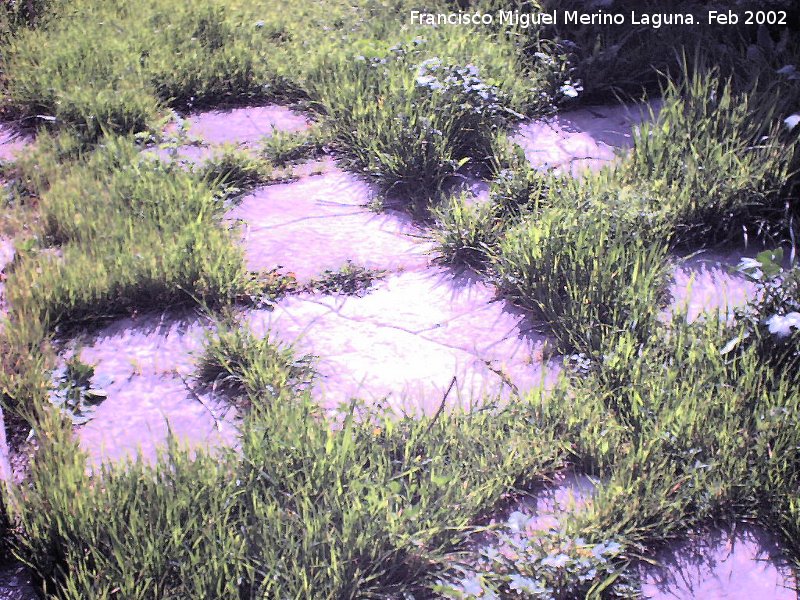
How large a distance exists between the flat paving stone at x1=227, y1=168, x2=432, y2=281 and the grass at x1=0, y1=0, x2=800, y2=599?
4.2 inches

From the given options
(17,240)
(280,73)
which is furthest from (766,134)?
(17,240)

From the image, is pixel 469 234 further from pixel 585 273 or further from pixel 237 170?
pixel 237 170

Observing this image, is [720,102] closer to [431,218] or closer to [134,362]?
[431,218]

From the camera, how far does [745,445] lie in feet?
7.54

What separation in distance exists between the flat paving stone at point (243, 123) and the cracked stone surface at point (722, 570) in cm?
272

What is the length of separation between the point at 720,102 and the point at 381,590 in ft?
8.45

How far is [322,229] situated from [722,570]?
1.94 m

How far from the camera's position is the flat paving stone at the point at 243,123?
410 centimetres

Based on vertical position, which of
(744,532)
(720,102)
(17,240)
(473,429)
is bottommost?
(744,532)

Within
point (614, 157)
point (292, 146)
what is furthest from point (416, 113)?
point (614, 157)

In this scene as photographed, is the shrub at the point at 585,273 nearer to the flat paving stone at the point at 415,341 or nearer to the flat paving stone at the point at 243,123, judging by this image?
the flat paving stone at the point at 415,341

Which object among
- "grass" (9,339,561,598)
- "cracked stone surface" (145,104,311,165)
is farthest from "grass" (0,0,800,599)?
"cracked stone surface" (145,104,311,165)

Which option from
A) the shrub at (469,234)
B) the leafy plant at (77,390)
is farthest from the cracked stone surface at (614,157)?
the leafy plant at (77,390)

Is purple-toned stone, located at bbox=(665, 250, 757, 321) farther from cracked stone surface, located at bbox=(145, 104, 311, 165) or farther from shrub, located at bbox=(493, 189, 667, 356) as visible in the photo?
cracked stone surface, located at bbox=(145, 104, 311, 165)
